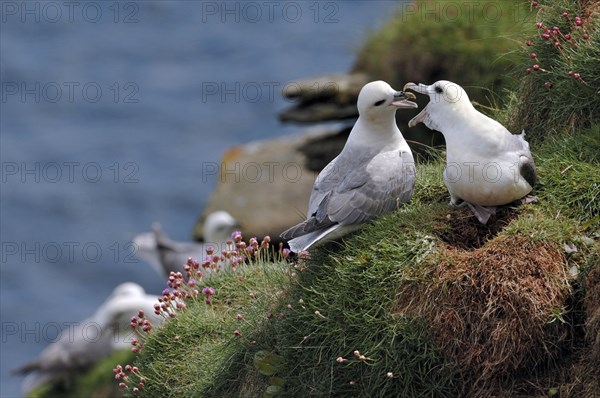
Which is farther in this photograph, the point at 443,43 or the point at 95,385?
the point at 443,43

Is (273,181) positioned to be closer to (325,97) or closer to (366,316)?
(325,97)

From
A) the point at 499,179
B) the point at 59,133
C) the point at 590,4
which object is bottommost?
the point at 59,133

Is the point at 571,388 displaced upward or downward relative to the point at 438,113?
downward

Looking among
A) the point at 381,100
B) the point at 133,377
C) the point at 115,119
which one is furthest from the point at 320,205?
the point at 115,119

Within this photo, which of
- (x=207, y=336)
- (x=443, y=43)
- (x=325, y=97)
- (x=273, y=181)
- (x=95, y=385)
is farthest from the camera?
(x=273, y=181)

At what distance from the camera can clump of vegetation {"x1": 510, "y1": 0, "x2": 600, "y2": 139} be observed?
5441mm

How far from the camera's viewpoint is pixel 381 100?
4.98 meters

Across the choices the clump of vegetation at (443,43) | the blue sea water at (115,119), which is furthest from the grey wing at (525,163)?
the blue sea water at (115,119)

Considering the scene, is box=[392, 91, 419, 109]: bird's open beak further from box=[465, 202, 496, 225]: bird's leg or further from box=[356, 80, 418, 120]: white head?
box=[465, 202, 496, 225]: bird's leg

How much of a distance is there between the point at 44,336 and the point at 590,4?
10575 mm

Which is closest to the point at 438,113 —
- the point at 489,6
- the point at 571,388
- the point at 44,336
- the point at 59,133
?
the point at 571,388

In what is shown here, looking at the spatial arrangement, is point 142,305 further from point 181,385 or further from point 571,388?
point 571,388

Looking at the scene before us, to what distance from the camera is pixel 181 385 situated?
5.27 metres

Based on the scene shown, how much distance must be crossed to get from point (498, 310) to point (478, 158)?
28.5 inches
